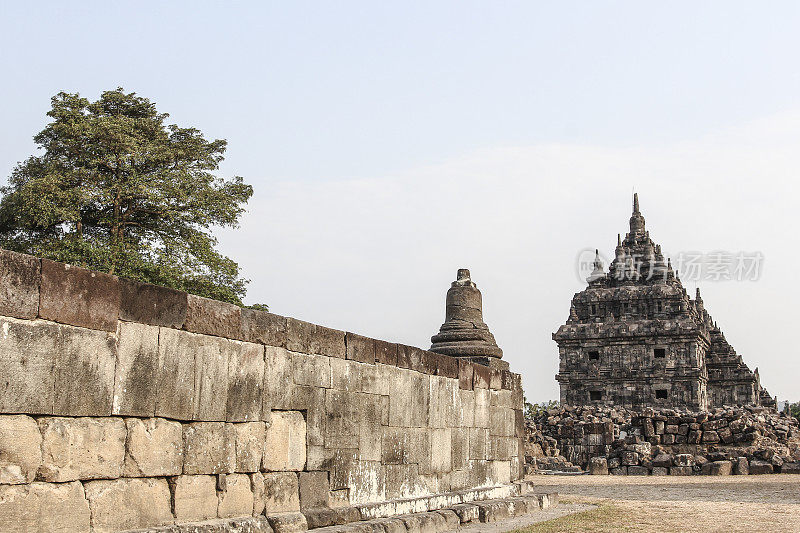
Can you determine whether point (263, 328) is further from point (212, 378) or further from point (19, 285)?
point (19, 285)

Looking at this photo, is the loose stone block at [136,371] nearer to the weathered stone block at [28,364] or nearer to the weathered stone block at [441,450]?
the weathered stone block at [28,364]

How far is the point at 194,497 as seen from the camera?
578cm

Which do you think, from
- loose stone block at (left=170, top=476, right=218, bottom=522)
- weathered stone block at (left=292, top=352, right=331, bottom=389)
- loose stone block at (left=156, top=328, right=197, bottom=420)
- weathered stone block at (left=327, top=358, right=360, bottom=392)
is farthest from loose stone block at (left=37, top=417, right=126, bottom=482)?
weathered stone block at (left=327, top=358, right=360, bottom=392)

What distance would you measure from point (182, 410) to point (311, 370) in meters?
1.52

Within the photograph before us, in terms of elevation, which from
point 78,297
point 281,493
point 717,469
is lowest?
point 717,469

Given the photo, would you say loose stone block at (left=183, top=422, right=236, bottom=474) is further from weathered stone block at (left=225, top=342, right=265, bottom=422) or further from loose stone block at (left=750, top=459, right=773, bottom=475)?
loose stone block at (left=750, top=459, right=773, bottom=475)

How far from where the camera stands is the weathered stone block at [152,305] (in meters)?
5.40

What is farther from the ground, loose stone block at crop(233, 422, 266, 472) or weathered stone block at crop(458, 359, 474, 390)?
weathered stone block at crop(458, 359, 474, 390)

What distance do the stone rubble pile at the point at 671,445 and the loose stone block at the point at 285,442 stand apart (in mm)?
16757

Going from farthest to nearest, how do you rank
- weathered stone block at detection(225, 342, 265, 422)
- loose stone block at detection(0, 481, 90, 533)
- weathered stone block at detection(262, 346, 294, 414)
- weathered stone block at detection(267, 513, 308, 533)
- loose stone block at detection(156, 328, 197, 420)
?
weathered stone block at detection(262, 346, 294, 414) → weathered stone block at detection(267, 513, 308, 533) → weathered stone block at detection(225, 342, 265, 422) → loose stone block at detection(156, 328, 197, 420) → loose stone block at detection(0, 481, 90, 533)

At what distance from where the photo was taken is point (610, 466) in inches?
888

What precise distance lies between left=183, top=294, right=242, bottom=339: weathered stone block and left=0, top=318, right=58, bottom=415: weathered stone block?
1.08 metres

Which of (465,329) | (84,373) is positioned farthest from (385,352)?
(465,329)

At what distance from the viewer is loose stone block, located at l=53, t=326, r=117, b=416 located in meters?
4.93
